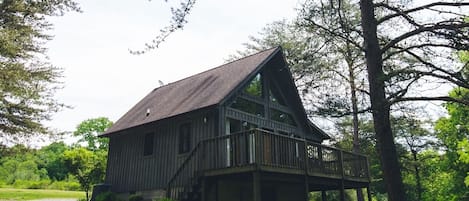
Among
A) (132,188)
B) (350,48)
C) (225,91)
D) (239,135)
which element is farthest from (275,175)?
(350,48)

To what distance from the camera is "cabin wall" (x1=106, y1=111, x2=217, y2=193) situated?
45.7 ft

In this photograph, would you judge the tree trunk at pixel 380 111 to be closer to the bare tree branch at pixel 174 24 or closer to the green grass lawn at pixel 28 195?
the bare tree branch at pixel 174 24

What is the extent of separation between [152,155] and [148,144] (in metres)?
0.67

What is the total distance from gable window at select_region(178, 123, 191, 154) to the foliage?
18.4 feet

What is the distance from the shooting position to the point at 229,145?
40.1 ft

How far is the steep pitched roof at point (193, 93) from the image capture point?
14.0 metres

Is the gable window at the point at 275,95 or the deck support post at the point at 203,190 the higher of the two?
the gable window at the point at 275,95

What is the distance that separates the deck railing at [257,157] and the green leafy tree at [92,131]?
50.0 m

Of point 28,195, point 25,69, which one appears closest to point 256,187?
point 25,69

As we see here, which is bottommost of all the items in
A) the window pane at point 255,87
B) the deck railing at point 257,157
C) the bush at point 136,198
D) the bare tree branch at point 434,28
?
the bush at point 136,198

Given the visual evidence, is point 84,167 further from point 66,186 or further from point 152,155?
point 66,186

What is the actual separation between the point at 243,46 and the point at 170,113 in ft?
45.8

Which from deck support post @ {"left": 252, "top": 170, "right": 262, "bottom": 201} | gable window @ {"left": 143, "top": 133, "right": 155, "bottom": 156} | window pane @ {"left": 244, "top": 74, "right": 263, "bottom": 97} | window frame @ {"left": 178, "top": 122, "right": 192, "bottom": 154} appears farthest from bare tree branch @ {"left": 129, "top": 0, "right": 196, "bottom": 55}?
gable window @ {"left": 143, "top": 133, "right": 155, "bottom": 156}

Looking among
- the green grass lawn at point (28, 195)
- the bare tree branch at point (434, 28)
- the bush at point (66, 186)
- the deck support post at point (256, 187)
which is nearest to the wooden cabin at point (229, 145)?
the deck support post at point (256, 187)
